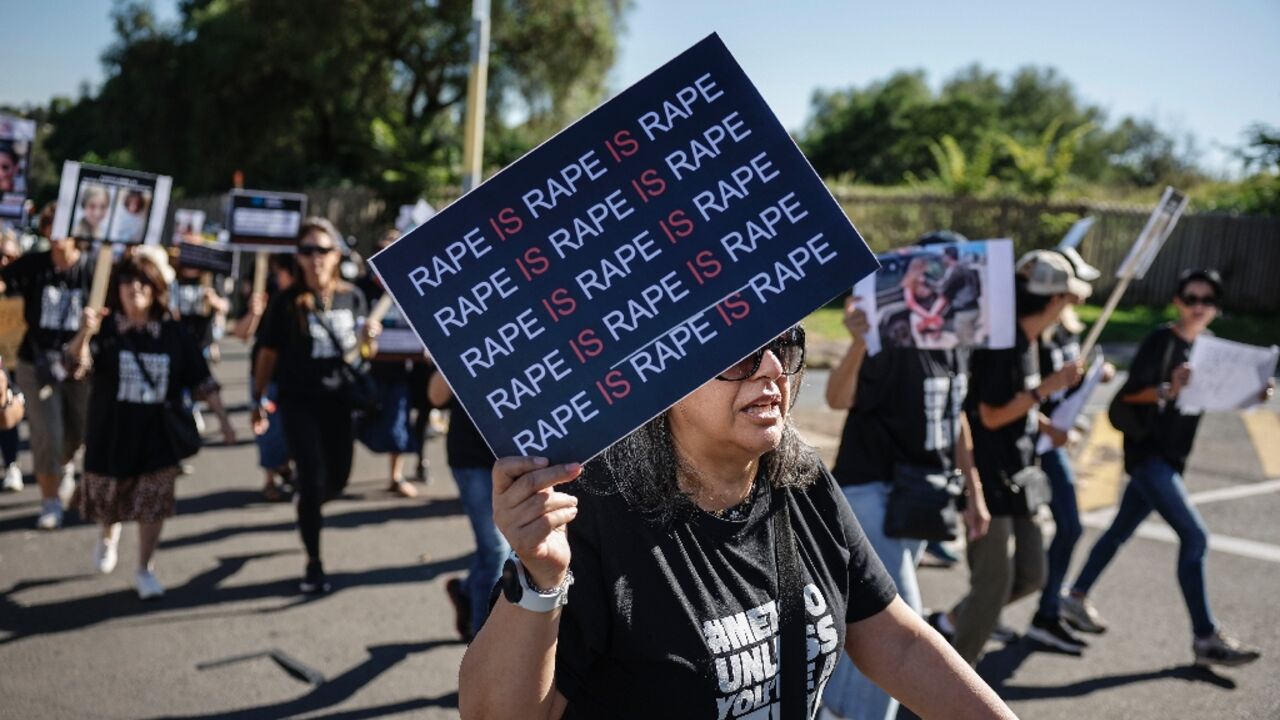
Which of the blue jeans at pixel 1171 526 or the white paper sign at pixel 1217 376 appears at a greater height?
the white paper sign at pixel 1217 376

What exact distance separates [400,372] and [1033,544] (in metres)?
4.93

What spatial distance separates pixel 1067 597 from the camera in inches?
229

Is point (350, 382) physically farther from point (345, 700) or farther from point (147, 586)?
point (345, 700)

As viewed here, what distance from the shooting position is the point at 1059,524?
5539 millimetres

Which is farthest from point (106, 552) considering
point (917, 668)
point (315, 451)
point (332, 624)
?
point (917, 668)

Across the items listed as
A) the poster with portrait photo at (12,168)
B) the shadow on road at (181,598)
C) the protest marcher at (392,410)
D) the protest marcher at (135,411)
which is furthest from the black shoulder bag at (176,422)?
the poster with portrait photo at (12,168)

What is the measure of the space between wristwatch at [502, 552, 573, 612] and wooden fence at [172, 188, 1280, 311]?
816 inches

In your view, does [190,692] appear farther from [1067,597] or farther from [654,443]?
[1067,597]

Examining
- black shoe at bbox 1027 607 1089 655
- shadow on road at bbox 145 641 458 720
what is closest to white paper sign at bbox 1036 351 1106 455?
black shoe at bbox 1027 607 1089 655

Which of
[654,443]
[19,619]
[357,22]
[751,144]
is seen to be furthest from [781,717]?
[357,22]

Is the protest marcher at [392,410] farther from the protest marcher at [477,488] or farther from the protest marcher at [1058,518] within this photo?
the protest marcher at [1058,518]

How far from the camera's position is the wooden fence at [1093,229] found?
70.8 ft

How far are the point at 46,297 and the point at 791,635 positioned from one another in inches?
259

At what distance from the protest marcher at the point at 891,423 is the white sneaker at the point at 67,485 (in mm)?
5809
